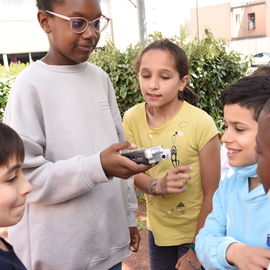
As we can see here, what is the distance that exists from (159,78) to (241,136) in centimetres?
80

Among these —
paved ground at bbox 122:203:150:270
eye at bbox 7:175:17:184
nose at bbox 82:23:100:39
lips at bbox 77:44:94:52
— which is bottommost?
paved ground at bbox 122:203:150:270

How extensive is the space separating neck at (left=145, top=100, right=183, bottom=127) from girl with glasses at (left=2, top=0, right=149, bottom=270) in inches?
19.8

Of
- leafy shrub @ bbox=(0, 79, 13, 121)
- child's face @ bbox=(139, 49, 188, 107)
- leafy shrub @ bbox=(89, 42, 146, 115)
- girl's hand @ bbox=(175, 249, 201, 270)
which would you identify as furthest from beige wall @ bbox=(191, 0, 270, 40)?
girl's hand @ bbox=(175, 249, 201, 270)

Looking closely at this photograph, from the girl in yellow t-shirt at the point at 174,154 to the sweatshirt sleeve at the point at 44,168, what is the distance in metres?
0.59

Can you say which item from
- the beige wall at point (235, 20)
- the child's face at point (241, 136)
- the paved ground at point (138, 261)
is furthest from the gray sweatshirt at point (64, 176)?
the beige wall at point (235, 20)

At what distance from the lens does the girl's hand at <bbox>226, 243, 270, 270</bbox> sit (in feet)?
4.30

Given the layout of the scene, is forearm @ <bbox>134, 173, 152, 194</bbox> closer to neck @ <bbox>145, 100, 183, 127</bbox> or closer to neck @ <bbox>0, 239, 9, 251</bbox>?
neck @ <bbox>145, 100, 183, 127</bbox>

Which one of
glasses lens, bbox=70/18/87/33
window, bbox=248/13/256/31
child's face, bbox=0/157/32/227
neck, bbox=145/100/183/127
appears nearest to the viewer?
child's face, bbox=0/157/32/227

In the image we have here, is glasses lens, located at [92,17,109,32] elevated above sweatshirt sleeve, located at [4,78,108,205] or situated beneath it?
elevated above

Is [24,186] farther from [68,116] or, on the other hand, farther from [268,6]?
[268,6]

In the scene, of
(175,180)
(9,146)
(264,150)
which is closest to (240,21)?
(175,180)

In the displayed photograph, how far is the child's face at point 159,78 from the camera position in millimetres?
2252

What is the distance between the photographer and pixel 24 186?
4.83 feet

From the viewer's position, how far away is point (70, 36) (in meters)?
1.76
